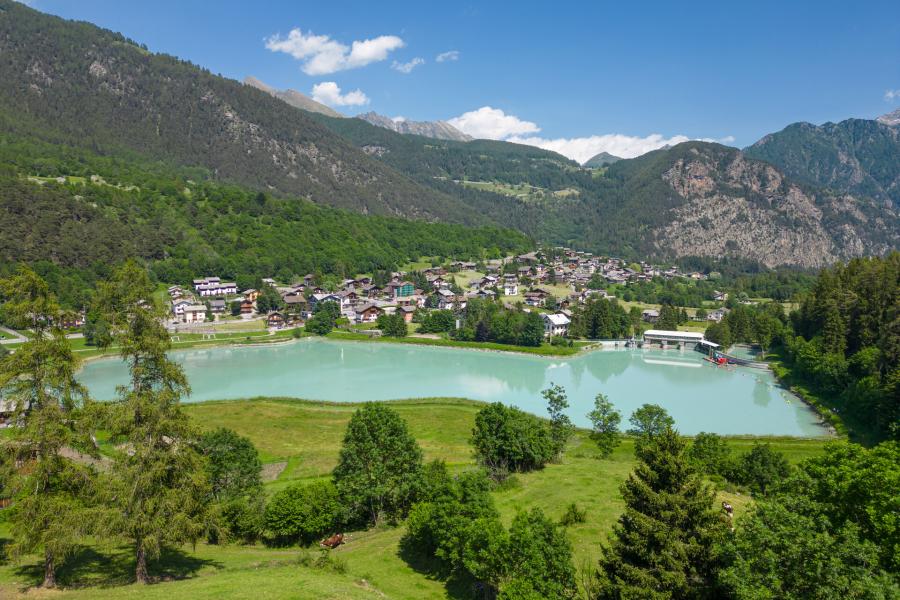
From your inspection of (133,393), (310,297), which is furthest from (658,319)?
(133,393)

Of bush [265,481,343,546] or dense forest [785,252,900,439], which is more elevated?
dense forest [785,252,900,439]

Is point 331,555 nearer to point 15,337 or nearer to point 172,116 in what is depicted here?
point 15,337

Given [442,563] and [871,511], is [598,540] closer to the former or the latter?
[442,563]

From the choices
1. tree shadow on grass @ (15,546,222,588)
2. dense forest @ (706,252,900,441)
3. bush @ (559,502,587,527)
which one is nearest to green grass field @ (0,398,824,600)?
tree shadow on grass @ (15,546,222,588)

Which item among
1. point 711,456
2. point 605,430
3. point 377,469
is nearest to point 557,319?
point 605,430

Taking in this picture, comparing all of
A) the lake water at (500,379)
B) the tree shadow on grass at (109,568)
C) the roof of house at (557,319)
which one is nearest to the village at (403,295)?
the roof of house at (557,319)

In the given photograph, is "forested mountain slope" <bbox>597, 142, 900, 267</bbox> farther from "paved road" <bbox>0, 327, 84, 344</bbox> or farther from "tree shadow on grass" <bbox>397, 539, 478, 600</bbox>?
"tree shadow on grass" <bbox>397, 539, 478, 600</bbox>
